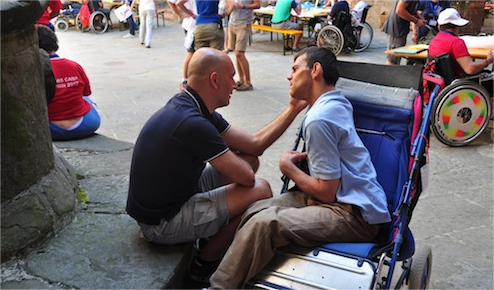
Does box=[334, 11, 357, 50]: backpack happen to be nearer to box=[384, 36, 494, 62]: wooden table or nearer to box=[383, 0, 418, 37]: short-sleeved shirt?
box=[383, 0, 418, 37]: short-sleeved shirt

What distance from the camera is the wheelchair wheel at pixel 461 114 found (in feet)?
16.9

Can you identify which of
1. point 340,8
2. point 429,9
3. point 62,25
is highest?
point 429,9

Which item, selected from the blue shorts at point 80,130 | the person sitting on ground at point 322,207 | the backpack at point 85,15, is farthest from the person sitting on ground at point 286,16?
the person sitting on ground at point 322,207

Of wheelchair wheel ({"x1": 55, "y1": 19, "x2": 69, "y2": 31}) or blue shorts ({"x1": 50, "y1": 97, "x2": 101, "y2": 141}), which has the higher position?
blue shorts ({"x1": 50, "y1": 97, "x2": 101, "y2": 141})

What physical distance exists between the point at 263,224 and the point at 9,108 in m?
1.33

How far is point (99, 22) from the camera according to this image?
48.9ft

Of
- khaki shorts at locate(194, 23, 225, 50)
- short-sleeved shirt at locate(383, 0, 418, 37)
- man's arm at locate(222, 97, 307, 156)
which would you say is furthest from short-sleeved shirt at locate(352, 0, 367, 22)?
man's arm at locate(222, 97, 307, 156)

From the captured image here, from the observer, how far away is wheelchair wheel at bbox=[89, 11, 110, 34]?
14.8 m

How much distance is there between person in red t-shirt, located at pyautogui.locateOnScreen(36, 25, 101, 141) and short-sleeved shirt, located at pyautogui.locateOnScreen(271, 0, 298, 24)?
6755mm

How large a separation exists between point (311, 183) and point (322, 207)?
0.12m

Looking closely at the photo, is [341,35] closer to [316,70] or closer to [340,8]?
[340,8]

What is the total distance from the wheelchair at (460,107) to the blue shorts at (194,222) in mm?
3164

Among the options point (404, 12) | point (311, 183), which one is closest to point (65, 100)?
point (311, 183)

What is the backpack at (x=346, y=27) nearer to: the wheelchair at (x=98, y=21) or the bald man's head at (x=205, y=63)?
the wheelchair at (x=98, y=21)
